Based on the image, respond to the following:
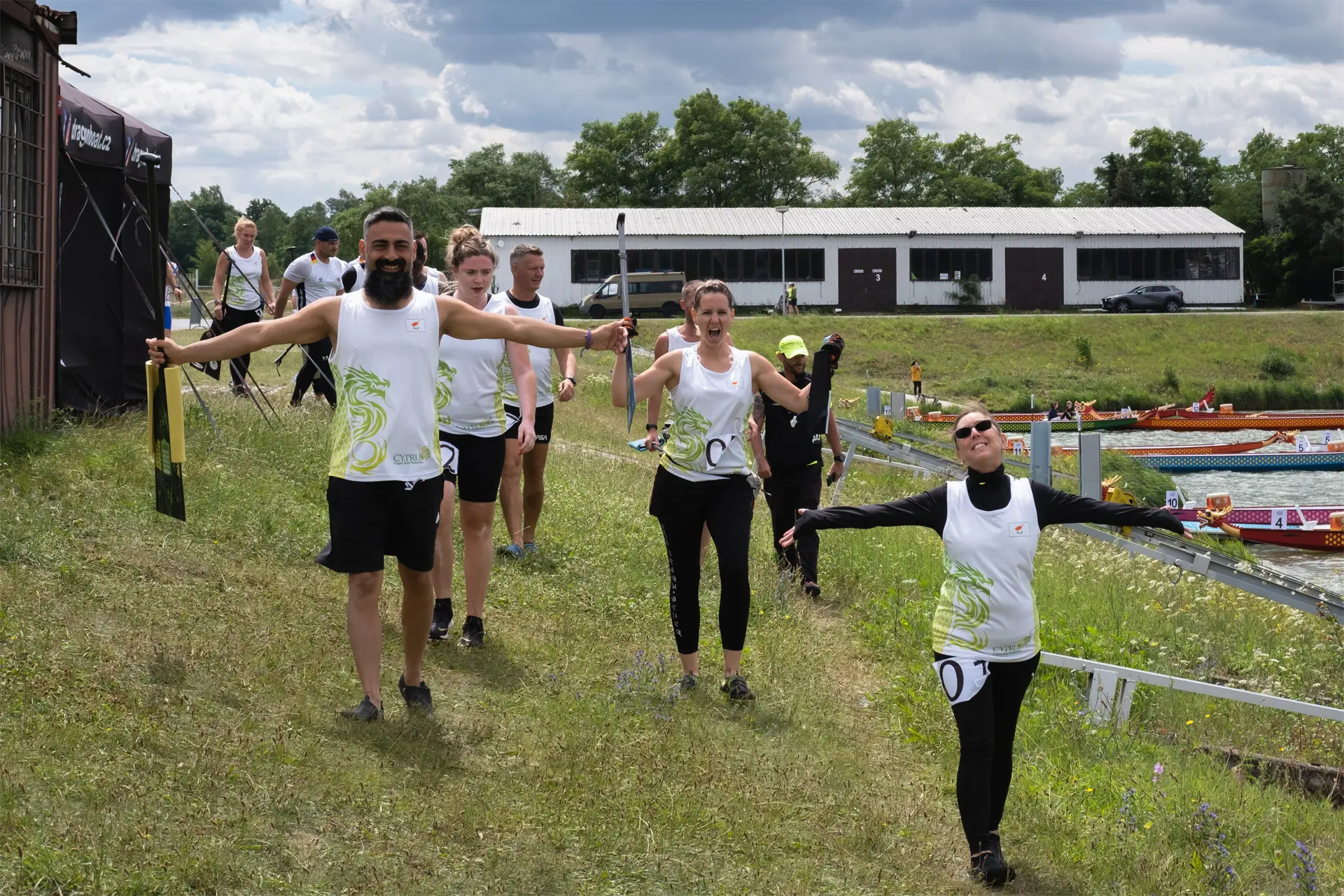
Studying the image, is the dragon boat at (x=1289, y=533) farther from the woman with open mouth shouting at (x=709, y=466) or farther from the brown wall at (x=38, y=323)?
the brown wall at (x=38, y=323)

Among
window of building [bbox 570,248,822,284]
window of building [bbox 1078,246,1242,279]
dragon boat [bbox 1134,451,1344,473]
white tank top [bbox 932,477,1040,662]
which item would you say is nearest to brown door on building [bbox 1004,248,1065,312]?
window of building [bbox 1078,246,1242,279]

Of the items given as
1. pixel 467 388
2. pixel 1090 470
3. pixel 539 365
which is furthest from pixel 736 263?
pixel 467 388

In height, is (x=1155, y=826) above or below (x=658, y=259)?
below

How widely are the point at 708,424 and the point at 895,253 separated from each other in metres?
55.8

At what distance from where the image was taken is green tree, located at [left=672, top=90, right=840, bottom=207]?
92062 mm

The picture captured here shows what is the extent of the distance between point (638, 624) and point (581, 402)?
15.2 m

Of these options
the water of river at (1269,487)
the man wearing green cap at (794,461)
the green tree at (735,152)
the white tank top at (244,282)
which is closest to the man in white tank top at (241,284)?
the white tank top at (244,282)

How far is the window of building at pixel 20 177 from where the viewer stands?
10094mm

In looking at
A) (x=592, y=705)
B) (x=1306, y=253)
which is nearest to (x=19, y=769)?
(x=592, y=705)

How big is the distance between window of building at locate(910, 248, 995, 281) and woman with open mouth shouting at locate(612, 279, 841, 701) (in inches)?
2205

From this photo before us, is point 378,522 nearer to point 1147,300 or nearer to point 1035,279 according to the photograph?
point 1147,300

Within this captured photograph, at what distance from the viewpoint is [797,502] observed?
979 cm

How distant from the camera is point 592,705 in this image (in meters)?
6.33

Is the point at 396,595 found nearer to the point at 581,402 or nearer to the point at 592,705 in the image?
the point at 592,705
